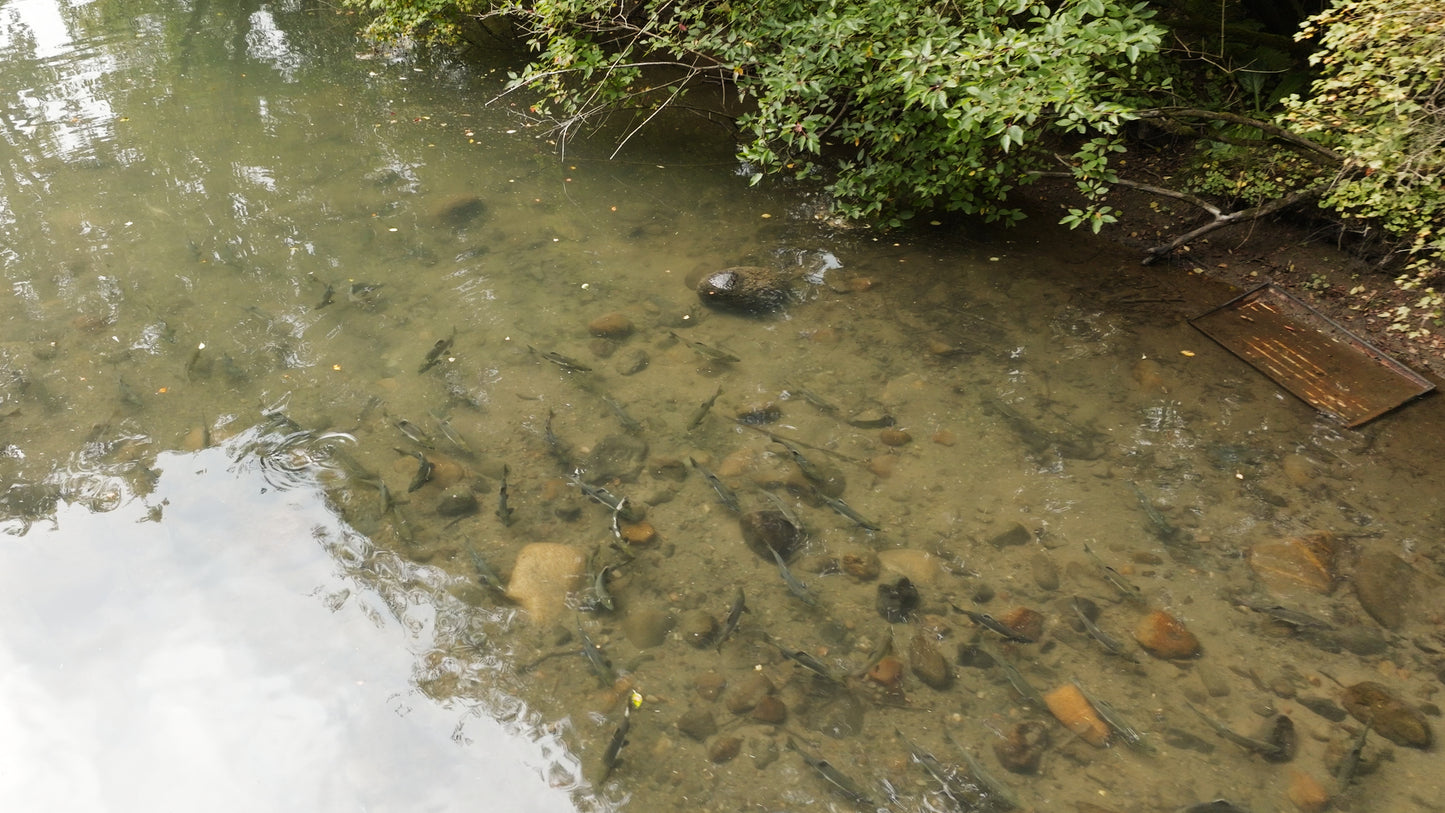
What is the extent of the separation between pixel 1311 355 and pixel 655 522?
4704mm

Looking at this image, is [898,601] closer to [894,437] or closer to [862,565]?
[862,565]

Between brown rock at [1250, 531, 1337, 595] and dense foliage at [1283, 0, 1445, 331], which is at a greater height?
dense foliage at [1283, 0, 1445, 331]

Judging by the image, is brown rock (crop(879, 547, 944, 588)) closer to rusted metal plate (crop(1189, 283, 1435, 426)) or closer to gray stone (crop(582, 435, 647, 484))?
gray stone (crop(582, 435, 647, 484))

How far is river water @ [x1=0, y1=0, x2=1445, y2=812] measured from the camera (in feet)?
12.8

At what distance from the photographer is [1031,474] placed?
511 cm

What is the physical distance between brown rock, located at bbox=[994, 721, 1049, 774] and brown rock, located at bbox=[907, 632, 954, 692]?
0.36 metres

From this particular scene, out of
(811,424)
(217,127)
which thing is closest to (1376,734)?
(811,424)

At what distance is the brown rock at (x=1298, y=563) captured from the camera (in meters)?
4.40

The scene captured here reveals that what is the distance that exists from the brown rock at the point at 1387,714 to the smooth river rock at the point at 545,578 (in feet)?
12.7

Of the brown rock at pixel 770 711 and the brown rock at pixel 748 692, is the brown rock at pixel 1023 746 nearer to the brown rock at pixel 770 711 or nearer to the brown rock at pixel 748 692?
the brown rock at pixel 770 711

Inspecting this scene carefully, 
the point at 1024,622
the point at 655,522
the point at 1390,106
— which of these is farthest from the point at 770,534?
the point at 1390,106

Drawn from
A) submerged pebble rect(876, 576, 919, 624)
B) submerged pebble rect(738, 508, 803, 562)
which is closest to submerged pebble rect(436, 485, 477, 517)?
submerged pebble rect(738, 508, 803, 562)

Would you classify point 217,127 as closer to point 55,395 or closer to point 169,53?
point 169,53

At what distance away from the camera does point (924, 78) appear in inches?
217
